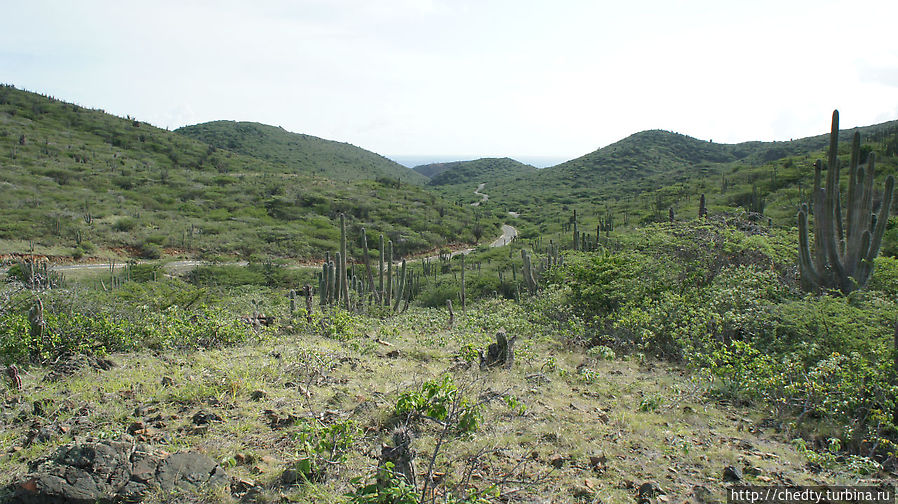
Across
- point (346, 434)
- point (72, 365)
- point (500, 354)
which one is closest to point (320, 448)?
point (346, 434)

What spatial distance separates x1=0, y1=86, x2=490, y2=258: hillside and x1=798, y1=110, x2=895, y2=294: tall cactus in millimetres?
35366

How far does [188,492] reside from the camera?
12.5 ft

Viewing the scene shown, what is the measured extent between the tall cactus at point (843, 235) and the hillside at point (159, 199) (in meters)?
35.4

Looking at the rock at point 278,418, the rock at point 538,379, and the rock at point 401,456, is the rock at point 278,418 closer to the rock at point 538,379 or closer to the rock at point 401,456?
the rock at point 401,456

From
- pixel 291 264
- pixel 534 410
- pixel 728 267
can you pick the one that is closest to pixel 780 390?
pixel 534 410

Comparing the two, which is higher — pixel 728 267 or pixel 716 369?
pixel 728 267

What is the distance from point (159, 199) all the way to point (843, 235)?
49.7 metres

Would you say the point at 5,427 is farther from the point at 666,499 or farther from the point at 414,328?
the point at 414,328

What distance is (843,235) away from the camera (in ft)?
34.1

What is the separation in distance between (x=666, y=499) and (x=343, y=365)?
15.0 feet

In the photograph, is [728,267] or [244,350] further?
[728,267]

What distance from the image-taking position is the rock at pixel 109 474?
355cm

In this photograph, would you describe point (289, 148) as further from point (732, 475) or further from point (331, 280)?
point (732, 475)

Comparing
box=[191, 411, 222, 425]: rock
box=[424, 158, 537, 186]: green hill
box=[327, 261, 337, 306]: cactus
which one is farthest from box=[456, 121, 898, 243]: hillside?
box=[191, 411, 222, 425]: rock
